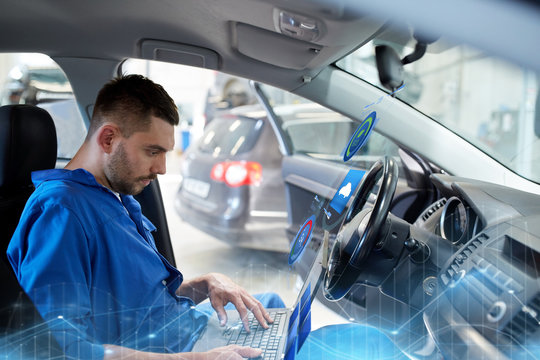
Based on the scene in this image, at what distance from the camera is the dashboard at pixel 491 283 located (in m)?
0.73

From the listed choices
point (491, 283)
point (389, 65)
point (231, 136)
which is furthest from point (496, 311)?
point (231, 136)

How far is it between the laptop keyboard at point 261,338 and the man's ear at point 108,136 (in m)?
0.51

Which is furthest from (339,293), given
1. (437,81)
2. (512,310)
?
(437,81)

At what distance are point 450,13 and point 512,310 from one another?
0.48 meters

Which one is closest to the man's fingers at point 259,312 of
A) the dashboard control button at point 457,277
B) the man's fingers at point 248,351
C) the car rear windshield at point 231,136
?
the man's fingers at point 248,351

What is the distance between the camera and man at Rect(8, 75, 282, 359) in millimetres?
707

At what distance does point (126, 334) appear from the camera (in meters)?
0.71

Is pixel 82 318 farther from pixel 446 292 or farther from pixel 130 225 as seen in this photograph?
pixel 446 292

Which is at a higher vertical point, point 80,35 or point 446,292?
point 80,35

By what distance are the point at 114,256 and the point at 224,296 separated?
28 centimetres

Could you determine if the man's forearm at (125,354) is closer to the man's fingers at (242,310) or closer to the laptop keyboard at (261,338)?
the laptop keyboard at (261,338)

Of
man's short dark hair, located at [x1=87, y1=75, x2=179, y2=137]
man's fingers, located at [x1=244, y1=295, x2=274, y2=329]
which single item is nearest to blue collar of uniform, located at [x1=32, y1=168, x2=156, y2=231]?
man's short dark hair, located at [x1=87, y1=75, x2=179, y2=137]

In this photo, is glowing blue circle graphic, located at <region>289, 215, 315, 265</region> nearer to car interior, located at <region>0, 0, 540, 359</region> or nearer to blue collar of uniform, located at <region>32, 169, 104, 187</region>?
car interior, located at <region>0, 0, 540, 359</region>

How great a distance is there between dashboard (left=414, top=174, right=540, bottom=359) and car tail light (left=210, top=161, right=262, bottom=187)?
6.74 feet
